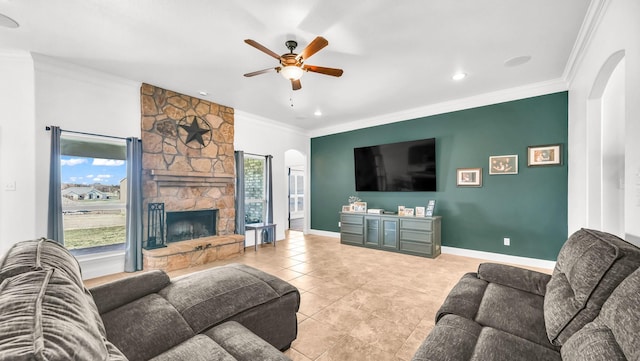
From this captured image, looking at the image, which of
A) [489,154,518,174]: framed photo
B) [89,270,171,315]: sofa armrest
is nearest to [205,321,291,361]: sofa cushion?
[89,270,171,315]: sofa armrest

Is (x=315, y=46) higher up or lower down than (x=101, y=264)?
higher up

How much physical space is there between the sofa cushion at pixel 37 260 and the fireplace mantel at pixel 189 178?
305cm

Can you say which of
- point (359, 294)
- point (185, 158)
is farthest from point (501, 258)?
point (185, 158)

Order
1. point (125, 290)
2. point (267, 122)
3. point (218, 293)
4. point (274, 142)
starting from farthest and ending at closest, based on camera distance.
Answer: point (274, 142), point (267, 122), point (218, 293), point (125, 290)

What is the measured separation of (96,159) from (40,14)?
1976 mm

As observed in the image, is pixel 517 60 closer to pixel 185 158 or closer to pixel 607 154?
pixel 607 154

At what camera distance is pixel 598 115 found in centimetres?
273

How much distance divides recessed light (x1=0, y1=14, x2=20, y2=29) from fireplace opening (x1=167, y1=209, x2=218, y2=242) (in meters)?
2.75

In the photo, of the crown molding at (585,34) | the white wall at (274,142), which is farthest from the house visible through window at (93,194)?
the crown molding at (585,34)

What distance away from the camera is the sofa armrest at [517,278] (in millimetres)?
1856

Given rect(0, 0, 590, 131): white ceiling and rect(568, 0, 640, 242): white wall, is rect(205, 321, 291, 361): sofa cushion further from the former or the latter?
rect(0, 0, 590, 131): white ceiling

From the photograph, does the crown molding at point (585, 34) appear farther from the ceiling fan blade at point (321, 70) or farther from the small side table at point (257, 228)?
the small side table at point (257, 228)

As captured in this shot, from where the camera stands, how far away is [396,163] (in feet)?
17.4

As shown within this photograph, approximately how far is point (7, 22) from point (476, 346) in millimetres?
4414
